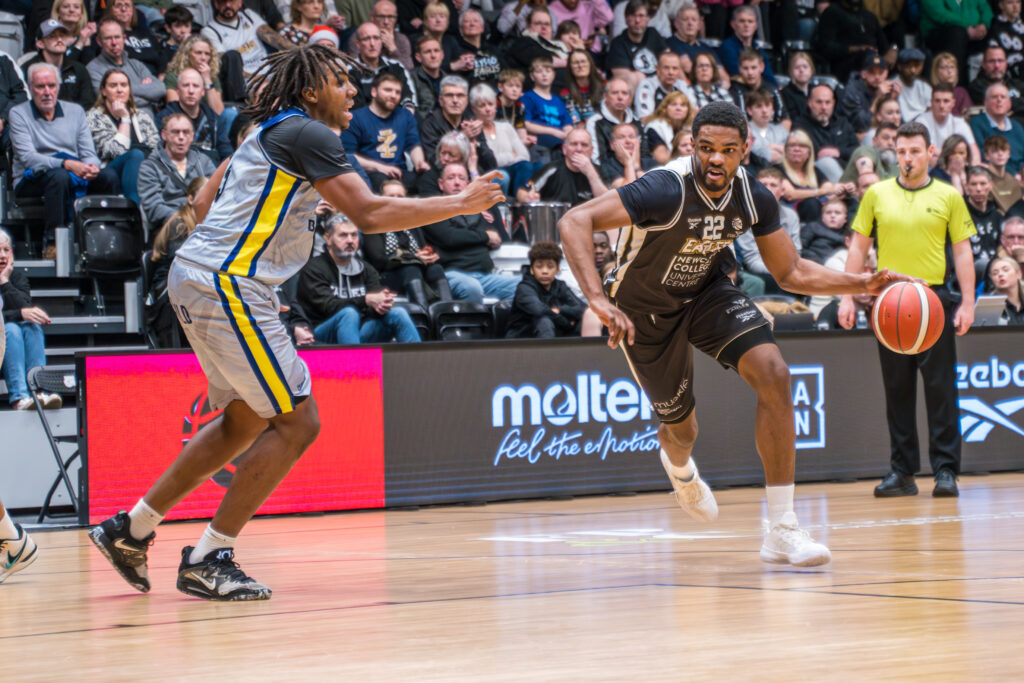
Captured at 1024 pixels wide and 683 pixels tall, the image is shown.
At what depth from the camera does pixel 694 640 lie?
154 inches

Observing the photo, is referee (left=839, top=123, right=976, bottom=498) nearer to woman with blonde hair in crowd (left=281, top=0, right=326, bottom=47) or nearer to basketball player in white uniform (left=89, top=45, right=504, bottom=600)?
basketball player in white uniform (left=89, top=45, right=504, bottom=600)

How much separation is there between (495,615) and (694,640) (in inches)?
33.3

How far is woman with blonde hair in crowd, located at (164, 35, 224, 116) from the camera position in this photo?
1205 cm

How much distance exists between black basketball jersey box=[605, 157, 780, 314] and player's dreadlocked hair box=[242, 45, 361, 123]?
1.39 metres

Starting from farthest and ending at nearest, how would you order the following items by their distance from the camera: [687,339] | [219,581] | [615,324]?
[687,339] < [615,324] < [219,581]

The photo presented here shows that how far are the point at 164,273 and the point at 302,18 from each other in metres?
4.17

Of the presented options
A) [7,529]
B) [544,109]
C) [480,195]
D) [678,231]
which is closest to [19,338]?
[7,529]

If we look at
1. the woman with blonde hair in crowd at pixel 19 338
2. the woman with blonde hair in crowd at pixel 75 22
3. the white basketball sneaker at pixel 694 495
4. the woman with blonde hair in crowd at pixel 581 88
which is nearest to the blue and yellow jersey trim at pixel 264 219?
the white basketball sneaker at pixel 694 495

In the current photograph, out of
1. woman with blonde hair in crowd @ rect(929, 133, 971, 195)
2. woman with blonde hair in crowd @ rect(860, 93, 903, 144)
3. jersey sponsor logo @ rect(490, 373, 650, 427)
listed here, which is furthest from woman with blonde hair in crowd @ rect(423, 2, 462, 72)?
jersey sponsor logo @ rect(490, 373, 650, 427)

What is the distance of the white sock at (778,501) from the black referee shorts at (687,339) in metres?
0.63

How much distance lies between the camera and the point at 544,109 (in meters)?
14.2

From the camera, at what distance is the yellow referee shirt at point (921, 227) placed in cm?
887

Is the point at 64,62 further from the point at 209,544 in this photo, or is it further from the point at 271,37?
the point at 209,544

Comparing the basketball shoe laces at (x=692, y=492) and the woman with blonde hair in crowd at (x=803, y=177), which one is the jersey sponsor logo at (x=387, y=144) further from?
the basketball shoe laces at (x=692, y=492)
